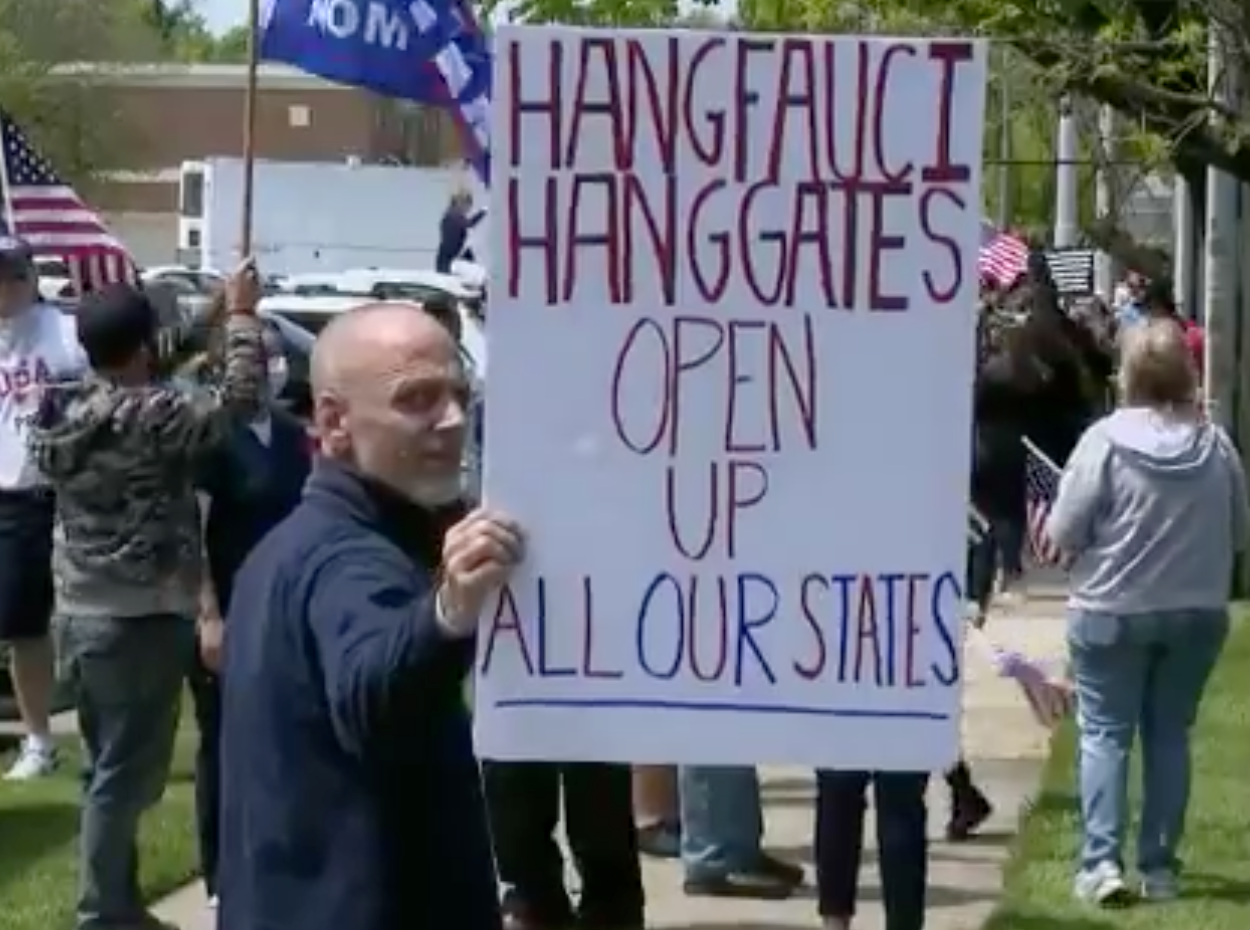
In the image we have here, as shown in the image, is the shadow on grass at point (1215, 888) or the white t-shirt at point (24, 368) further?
the white t-shirt at point (24, 368)

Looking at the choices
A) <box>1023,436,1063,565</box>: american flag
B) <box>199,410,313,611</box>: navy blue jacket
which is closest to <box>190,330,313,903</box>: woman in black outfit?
<box>199,410,313,611</box>: navy blue jacket

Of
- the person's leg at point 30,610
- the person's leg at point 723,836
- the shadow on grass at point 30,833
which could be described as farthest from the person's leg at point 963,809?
the person's leg at point 30,610

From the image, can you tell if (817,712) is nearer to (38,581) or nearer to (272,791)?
(272,791)

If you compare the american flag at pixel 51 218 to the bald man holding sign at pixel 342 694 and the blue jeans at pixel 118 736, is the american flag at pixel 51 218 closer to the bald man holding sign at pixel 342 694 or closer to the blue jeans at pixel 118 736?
the blue jeans at pixel 118 736

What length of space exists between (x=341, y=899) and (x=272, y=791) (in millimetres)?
166

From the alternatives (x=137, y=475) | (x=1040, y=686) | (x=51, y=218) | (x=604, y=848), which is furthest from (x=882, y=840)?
(x=51, y=218)

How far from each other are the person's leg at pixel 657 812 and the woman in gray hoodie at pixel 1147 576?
4.21 ft

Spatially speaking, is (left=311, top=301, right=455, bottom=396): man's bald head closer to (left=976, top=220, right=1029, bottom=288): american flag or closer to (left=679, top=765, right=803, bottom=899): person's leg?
(left=679, top=765, right=803, bottom=899): person's leg

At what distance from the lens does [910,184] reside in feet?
15.1

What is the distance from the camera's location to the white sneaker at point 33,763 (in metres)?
11.3

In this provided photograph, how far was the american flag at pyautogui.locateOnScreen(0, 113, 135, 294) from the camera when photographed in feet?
45.0

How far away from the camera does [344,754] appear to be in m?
4.27

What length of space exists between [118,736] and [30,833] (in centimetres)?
191

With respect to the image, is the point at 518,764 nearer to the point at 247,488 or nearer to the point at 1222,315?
the point at 247,488
